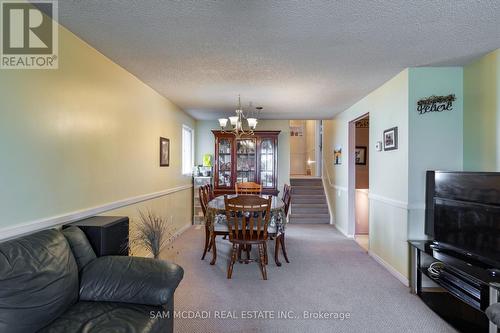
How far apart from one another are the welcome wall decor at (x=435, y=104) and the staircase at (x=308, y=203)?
374 centimetres

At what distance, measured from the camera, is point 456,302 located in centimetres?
241

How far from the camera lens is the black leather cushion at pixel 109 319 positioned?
54.4 inches

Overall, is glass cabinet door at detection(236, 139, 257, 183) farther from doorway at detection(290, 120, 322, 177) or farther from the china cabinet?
doorway at detection(290, 120, 322, 177)

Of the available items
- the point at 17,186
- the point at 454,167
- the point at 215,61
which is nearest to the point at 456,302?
the point at 454,167

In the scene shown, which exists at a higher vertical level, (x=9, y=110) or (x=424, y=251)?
(x=9, y=110)

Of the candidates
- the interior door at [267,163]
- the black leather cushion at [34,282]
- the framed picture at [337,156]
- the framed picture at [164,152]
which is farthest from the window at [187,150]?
the black leather cushion at [34,282]

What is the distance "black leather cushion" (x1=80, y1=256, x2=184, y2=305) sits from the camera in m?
1.67

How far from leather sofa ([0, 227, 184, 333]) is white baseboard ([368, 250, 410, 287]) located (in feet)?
8.27

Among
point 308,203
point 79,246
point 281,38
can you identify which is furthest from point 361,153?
point 79,246

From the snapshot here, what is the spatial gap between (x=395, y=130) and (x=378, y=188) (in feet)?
3.03

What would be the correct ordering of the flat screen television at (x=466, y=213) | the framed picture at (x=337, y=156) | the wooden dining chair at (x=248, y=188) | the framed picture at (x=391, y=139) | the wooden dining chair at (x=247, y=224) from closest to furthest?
the flat screen television at (x=466, y=213), the wooden dining chair at (x=247, y=224), the framed picture at (x=391, y=139), the wooden dining chair at (x=248, y=188), the framed picture at (x=337, y=156)

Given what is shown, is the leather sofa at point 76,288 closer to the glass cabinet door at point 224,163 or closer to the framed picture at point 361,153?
the glass cabinet door at point 224,163

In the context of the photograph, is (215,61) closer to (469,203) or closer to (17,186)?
(17,186)

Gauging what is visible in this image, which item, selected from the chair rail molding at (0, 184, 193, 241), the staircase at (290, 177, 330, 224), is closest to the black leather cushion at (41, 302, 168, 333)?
the chair rail molding at (0, 184, 193, 241)
